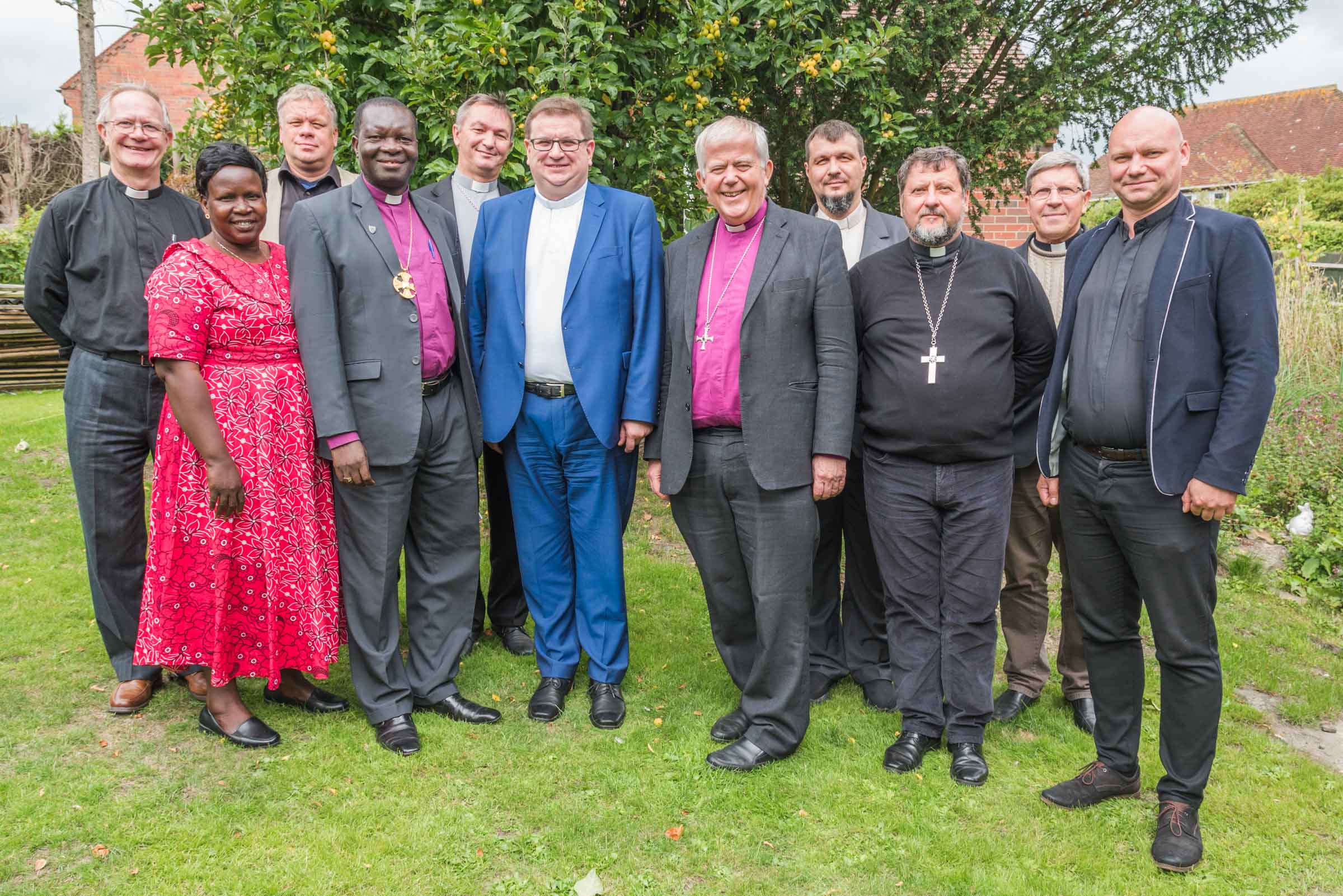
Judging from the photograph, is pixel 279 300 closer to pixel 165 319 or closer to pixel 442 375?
pixel 165 319

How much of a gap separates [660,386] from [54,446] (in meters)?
7.17

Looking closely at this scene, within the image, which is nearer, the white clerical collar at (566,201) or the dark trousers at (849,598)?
the white clerical collar at (566,201)

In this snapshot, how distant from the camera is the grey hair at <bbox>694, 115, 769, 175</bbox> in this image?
11.9ft

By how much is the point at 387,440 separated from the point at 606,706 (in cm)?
147

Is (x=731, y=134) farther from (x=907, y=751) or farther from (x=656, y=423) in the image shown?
(x=907, y=751)

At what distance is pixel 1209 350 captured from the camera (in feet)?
9.97

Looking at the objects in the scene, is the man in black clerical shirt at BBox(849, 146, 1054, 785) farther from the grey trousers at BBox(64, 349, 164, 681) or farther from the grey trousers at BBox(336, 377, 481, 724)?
the grey trousers at BBox(64, 349, 164, 681)

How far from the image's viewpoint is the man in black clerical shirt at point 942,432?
11.8 ft

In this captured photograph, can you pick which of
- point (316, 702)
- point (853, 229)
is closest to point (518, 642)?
point (316, 702)

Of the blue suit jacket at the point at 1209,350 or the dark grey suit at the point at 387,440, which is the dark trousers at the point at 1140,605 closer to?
the blue suit jacket at the point at 1209,350

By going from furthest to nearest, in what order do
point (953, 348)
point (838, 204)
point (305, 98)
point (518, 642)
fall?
point (518, 642) < point (305, 98) < point (838, 204) < point (953, 348)

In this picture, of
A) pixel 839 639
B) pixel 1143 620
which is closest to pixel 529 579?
pixel 839 639

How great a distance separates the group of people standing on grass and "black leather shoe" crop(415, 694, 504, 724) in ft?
0.07

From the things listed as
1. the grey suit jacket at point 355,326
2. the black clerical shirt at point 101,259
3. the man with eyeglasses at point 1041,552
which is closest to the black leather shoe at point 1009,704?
the man with eyeglasses at point 1041,552
